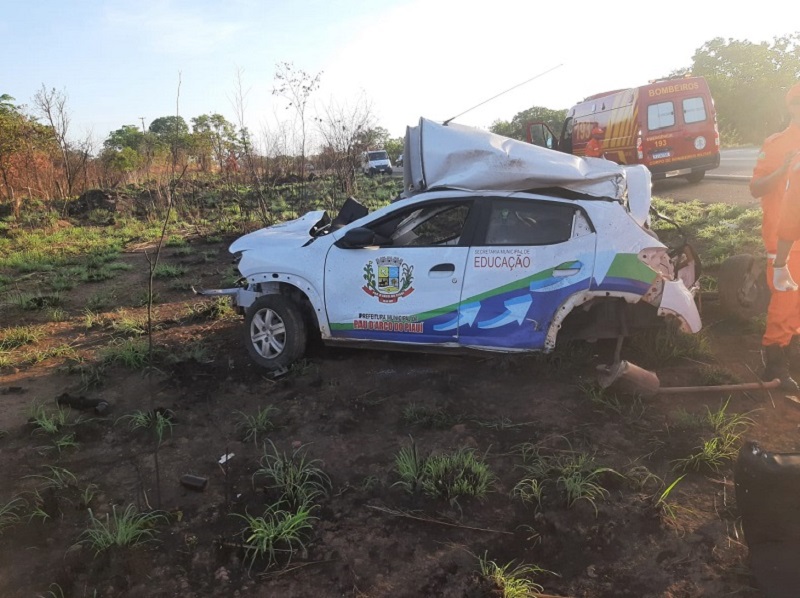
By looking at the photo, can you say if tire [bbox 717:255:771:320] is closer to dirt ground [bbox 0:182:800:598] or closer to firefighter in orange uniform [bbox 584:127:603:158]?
dirt ground [bbox 0:182:800:598]

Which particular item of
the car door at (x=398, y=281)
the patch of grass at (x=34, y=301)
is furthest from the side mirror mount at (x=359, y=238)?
the patch of grass at (x=34, y=301)

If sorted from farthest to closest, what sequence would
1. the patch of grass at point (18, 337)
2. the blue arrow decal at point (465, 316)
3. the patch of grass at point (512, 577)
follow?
the patch of grass at point (18, 337) → the blue arrow decal at point (465, 316) → the patch of grass at point (512, 577)

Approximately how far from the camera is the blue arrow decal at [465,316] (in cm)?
412

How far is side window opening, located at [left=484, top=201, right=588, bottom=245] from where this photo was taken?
4.01 meters

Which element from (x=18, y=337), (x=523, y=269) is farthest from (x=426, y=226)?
(x=18, y=337)

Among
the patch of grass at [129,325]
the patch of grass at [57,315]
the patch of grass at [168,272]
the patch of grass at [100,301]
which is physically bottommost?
the patch of grass at [129,325]

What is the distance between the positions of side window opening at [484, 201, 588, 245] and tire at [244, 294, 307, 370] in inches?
72.2

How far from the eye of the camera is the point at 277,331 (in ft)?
15.6

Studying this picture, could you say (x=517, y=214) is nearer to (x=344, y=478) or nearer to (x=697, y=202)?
(x=344, y=478)

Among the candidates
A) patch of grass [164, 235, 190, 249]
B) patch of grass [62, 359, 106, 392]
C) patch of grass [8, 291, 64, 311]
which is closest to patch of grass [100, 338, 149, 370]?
patch of grass [62, 359, 106, 392]

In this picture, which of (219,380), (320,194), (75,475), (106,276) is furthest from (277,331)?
(320,194)

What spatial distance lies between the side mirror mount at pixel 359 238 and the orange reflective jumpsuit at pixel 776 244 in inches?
119

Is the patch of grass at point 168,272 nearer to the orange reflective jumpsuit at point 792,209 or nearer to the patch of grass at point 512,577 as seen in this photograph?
the patch of grass at point 512,577

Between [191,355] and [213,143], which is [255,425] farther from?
[213,143]
